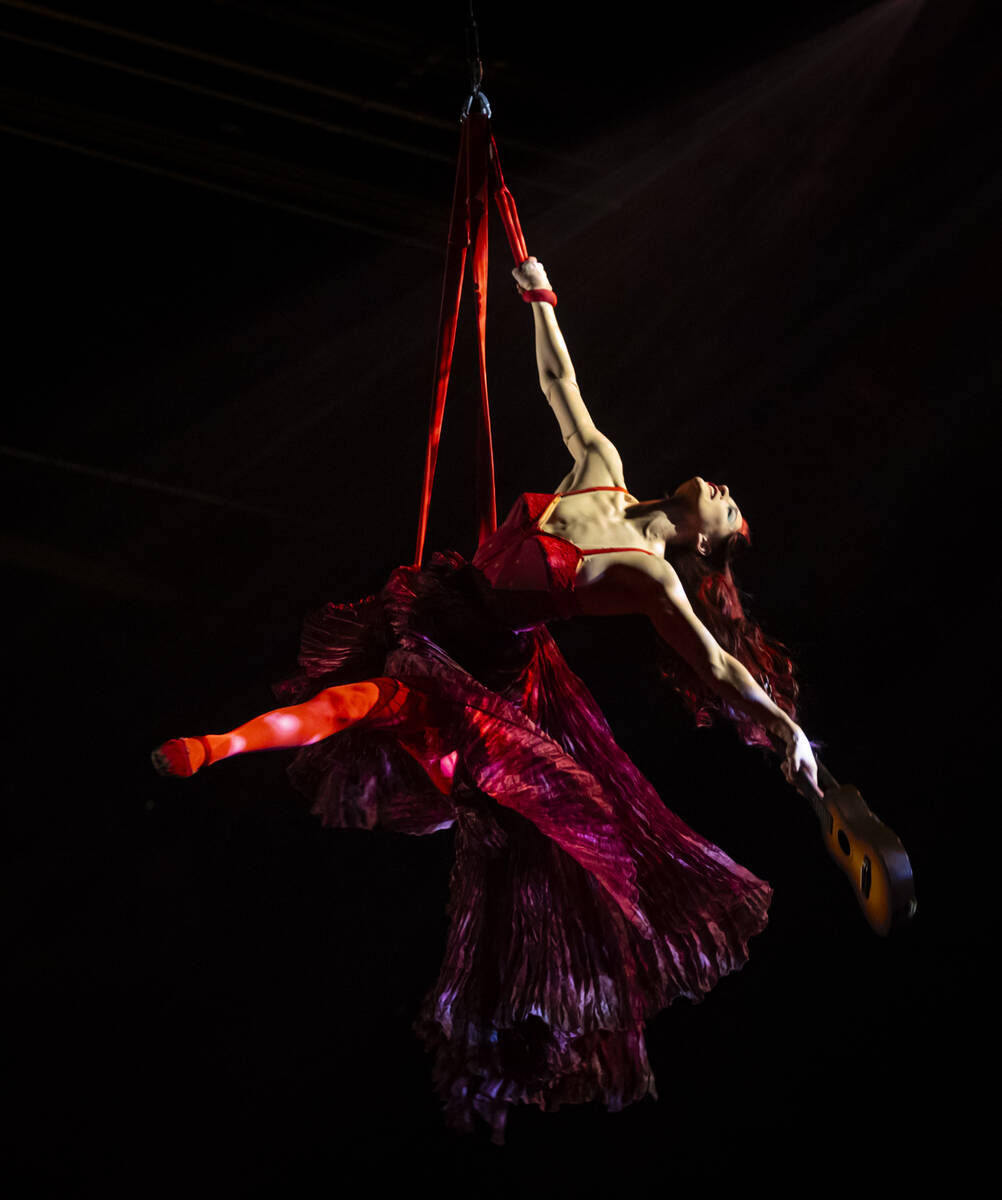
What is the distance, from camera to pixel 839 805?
72.5 inches

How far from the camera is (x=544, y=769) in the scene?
2.00 metres

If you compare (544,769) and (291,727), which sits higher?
(291,727)

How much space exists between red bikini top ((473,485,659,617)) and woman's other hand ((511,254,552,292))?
439mm

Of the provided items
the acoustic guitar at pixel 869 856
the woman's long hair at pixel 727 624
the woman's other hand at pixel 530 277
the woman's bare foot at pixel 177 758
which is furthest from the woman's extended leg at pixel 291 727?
the woman's other hand at pixel 530 277

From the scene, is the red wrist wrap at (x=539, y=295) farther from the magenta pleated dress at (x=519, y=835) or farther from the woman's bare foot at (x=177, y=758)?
the woman's bare foot at (x=177, y=758)

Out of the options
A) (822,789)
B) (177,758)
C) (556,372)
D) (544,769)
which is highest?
(556,372)

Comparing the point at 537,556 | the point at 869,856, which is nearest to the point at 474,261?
the point at 537,556

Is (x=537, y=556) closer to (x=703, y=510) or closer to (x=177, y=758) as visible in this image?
(x=703, y=510)

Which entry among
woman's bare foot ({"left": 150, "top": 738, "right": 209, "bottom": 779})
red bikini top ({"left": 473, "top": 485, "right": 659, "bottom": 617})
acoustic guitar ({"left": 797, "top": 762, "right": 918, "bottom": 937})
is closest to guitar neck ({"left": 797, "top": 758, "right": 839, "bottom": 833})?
acoustic guitar ({"left": 797, "top": 762, "right": 918, "bottom": 937})

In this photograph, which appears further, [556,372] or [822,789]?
[556,372]

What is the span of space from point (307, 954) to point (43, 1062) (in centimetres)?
62

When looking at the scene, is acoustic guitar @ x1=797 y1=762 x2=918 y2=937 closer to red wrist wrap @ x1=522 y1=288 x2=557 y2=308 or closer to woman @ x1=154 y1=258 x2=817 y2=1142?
woman @ x1=154 y1=258 x2=817 y2=1142

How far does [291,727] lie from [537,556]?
1.75 ft

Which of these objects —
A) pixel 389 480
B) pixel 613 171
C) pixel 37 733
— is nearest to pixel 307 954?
pixel 37 733
